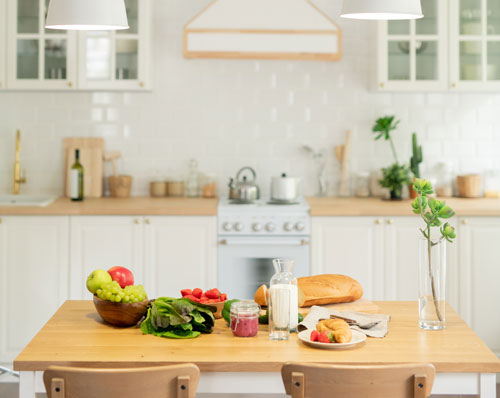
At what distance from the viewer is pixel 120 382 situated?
1947 millimetres

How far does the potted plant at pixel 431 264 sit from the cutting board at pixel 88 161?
3.23m

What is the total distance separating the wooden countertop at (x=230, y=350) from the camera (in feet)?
7.00

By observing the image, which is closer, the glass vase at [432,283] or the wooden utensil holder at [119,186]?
the glass vase at [432,283]

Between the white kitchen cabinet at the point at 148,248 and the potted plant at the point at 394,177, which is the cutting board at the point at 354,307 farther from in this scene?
the potted plant at the point at 394,177

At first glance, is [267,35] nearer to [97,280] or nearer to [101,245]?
[101,245]

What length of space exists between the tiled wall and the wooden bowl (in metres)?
2.94

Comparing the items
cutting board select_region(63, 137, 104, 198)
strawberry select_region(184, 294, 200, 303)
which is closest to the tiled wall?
cutting board select_region(63, 137, 104, 198)

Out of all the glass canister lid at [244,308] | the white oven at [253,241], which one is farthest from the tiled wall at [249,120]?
the glass canister lid at [244,308]

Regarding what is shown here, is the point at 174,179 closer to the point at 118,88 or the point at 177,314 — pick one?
the point at 118,88

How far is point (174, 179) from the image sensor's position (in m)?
5.38

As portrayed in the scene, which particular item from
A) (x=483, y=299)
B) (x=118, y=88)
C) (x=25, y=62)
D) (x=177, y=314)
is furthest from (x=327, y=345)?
(x=25, y=62)

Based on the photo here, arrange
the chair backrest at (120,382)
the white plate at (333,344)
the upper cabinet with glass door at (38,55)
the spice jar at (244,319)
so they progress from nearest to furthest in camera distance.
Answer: the chair backrest at (120,382) → the white plate at (333,344) → the spice jar at (244,319) → the upper cabinet with glass door at (38,55)

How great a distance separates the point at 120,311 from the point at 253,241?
2.25 m

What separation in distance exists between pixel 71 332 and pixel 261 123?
3161 mm
